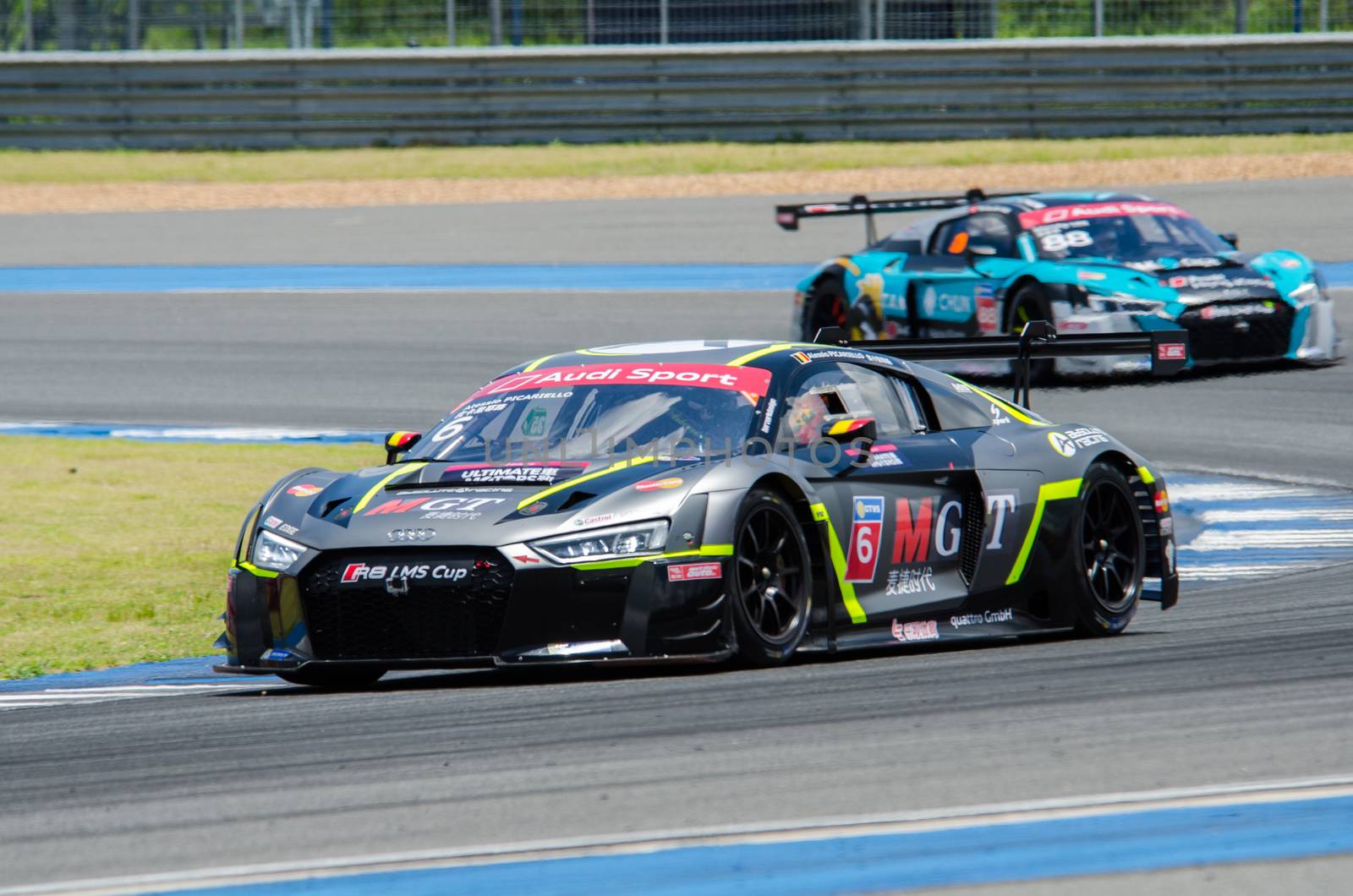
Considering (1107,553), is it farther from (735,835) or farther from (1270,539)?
(735,835)

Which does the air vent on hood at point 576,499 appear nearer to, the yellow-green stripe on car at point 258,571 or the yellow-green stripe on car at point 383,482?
the yellow-green stripe on car at point 383,482

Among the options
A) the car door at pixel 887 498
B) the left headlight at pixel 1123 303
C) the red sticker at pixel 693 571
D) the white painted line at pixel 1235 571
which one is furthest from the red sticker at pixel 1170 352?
the left headlight at pixel 1123 303

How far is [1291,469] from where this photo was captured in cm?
1270

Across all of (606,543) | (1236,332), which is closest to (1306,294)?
(1236,332)

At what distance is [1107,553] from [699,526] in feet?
7.51

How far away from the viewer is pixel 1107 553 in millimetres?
8211

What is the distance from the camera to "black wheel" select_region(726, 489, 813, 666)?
21.9 feet

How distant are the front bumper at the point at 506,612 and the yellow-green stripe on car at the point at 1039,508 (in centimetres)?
165

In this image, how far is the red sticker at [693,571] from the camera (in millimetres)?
6488

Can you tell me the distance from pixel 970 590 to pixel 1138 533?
101 cm

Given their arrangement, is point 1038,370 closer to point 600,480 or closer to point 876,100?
point 600,480

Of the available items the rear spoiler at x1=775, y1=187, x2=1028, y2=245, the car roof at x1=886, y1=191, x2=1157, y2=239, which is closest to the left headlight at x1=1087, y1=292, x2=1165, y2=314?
the car roof at x1=886, y1=191, x2=1157, y2=239

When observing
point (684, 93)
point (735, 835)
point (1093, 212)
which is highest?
point (684, 93)

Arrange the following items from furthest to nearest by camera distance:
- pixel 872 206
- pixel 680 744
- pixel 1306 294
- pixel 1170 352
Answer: pixel 872 206, pixel 1306 294, pixel 1170 352, pixel 680 744
